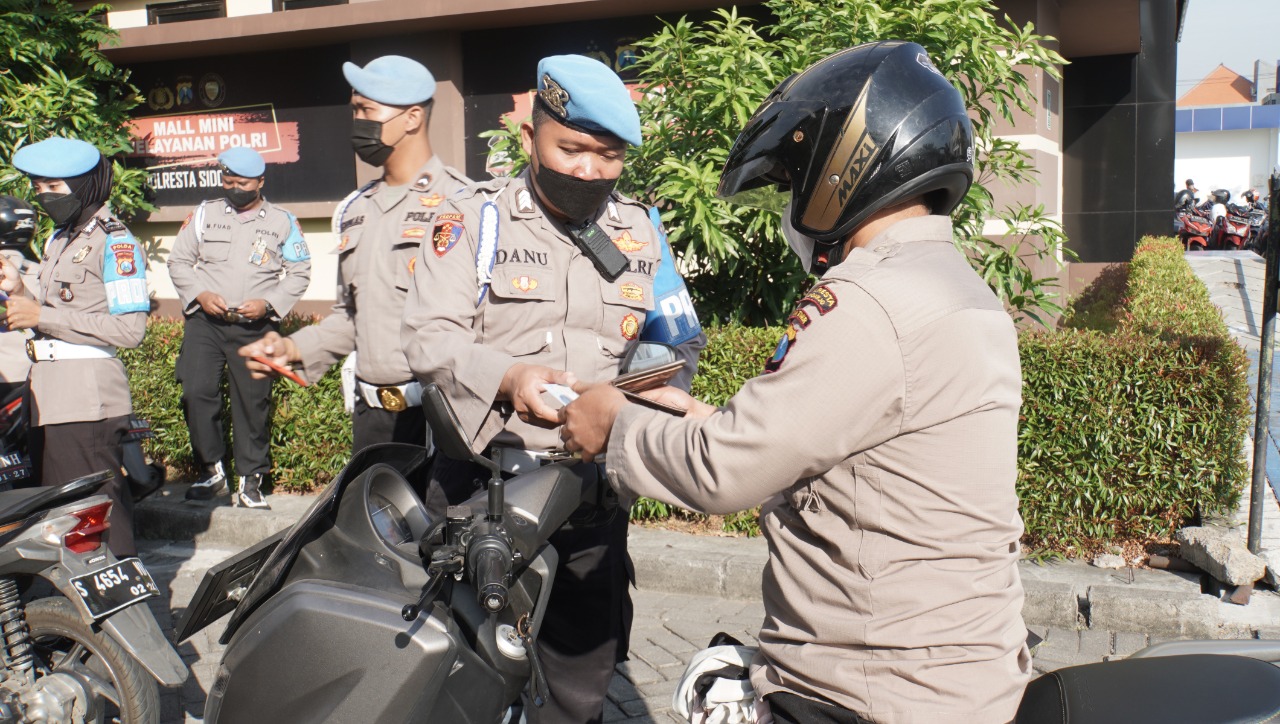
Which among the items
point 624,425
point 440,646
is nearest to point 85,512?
point 440,646

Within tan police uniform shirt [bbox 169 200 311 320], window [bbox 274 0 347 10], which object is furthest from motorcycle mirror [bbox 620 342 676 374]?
window [bbox 274 0 347 10]

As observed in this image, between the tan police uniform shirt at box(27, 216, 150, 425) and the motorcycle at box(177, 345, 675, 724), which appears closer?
the motorcycle at box(177, 345, 675, 724)

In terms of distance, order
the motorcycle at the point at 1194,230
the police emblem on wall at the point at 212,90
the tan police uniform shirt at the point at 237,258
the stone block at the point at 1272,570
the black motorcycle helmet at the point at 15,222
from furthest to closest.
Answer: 1. the motorcycle at the point at 1194,230
2. the police emblem on wall at the point at 212,90
3. the tan police uniform shirt at the point at 237,258
4. the black motorcycle helmet at the point at 15,222
5. the stone block at the point at 1272,570

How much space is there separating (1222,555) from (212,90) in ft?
32.7

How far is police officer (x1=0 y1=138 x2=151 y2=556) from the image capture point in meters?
4.23

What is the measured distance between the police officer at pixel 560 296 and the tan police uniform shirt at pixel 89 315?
2.03m

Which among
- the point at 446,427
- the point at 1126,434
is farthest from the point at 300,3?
the point at 446,427

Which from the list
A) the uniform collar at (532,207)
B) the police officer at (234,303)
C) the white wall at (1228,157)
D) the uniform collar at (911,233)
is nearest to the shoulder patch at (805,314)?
the uniform collar at (911,233)

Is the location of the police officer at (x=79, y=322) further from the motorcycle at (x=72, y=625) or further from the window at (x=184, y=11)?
the window at (x=184, y=11)

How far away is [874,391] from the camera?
62.5 inches

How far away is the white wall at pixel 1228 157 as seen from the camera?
45.3 meters

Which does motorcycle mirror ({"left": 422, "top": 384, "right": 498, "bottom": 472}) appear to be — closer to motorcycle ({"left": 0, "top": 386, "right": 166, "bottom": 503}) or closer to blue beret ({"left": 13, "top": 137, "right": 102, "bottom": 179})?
motorcycle ({"left": 0, "top": 386, "right": 166, "bottom": 503})

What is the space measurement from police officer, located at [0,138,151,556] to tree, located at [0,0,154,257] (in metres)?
6.17

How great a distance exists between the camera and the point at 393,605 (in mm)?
1892
